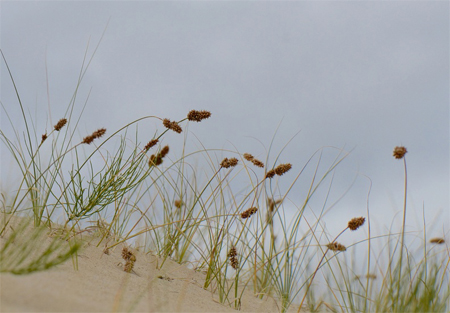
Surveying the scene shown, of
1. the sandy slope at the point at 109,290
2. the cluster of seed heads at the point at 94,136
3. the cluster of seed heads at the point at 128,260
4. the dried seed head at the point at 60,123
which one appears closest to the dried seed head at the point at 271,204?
the sandy slope at the point at 109,290

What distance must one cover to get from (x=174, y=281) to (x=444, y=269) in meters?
1.52

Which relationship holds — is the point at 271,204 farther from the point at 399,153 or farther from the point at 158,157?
the point at 399,153

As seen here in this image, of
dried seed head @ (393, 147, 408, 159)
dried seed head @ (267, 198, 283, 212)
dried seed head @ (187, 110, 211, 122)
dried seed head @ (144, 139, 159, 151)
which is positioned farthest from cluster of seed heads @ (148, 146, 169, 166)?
dried seed head @ (393, 147, 408, 159)

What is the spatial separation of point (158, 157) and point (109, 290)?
1.16 m

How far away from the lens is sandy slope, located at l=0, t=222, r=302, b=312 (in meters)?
1.64

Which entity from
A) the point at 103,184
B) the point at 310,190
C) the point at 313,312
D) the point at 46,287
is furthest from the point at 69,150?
the point at 313,312

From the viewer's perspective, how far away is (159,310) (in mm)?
1941

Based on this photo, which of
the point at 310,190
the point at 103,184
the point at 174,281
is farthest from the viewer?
the point at 103,184

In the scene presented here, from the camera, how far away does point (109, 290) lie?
6.72 feet

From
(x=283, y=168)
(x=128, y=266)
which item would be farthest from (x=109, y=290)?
(x=283, y=168)

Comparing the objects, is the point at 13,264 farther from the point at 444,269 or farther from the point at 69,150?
the point at 444,269

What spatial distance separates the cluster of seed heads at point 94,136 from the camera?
2736 millimetres

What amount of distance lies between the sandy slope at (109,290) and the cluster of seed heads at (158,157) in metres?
0.58

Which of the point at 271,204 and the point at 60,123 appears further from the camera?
the point at 271,204
